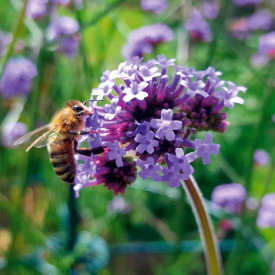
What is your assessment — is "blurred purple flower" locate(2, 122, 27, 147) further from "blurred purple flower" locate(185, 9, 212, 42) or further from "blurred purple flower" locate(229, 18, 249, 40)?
"blurred purple flower" locate(229, 18, 249, 40)

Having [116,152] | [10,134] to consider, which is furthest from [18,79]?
[116,152]

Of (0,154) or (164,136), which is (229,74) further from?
(164,136)

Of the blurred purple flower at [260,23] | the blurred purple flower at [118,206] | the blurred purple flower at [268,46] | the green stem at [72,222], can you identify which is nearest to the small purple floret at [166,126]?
the green stem at [72,222]

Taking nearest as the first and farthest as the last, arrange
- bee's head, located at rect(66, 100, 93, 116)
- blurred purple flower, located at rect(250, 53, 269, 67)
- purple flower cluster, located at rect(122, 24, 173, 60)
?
bee's head, located at rect(66, 100, 93, 116), purple flower cluster, located at rect(122, 24, 173, 60), blurred purple flower, located at rect(250, 53, 269, 67)

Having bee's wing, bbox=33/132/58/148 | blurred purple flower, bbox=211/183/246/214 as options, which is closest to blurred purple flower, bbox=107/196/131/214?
blurred purple flower, bbox=211/183/246/214

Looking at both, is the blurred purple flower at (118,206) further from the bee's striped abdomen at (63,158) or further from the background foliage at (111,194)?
the bee's striped abdomen at (63,158)

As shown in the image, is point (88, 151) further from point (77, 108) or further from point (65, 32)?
point (65, 32)
